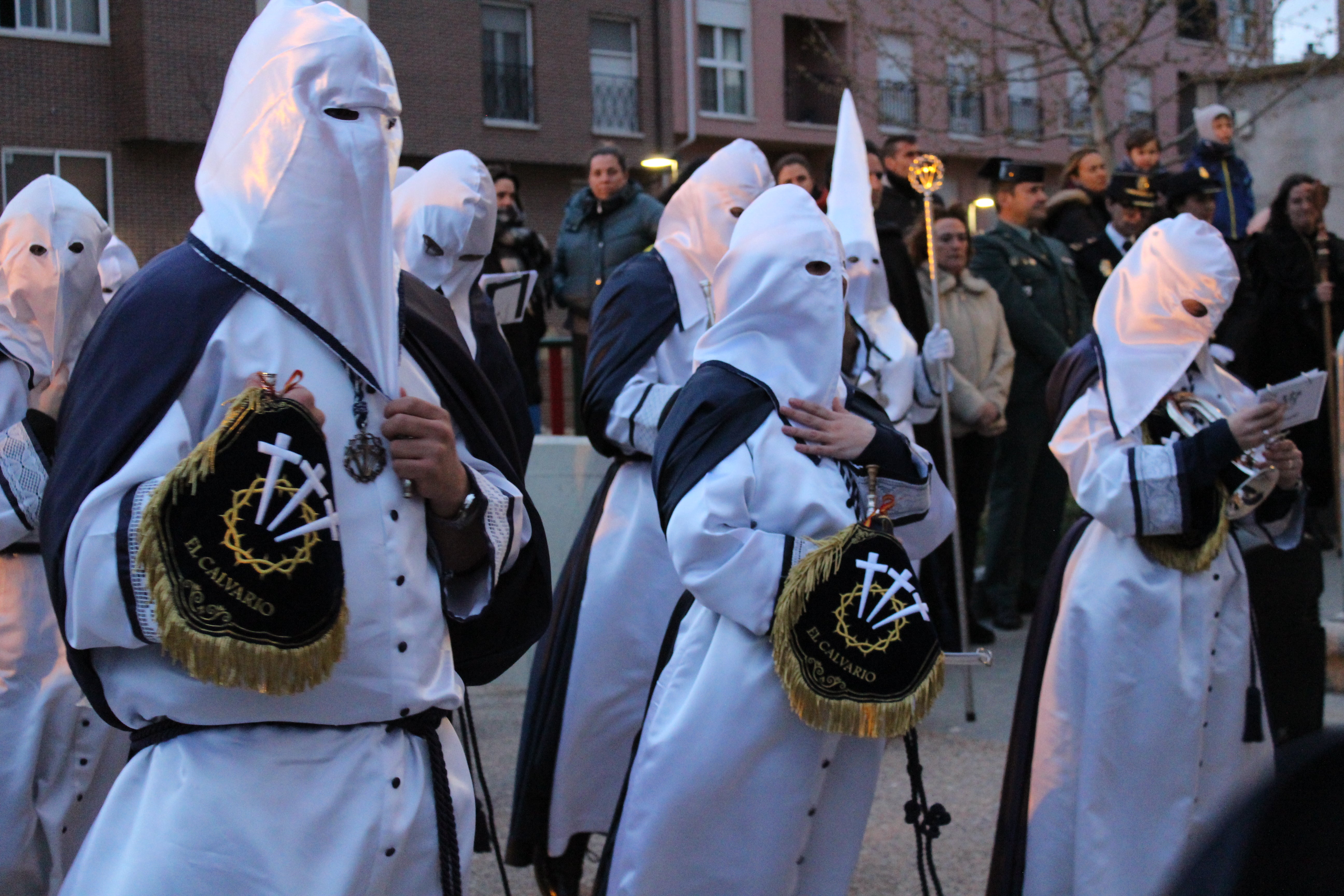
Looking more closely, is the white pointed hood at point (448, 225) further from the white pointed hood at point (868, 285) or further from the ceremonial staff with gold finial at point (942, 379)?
the ceremonial staff with gold finial at point (942, 379)

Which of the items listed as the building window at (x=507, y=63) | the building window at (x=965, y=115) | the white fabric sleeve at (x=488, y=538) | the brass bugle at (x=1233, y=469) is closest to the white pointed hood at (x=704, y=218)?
the brass bugle at (x=1233, y=469)

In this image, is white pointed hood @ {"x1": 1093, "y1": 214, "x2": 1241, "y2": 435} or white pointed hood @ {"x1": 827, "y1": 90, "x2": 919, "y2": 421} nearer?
white pointed hood @ {"x1": 1093, "y1": 214, "x2": 1241, "y2": 435}

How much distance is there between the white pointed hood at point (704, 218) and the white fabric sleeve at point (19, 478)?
2.19m

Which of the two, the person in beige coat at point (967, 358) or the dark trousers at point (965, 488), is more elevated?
the person in beige coat at point (967, 358)

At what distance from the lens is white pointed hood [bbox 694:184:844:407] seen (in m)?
3.52

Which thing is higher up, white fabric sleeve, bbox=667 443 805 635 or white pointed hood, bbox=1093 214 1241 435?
white pointed hood, bbox=1093 214 1241 435

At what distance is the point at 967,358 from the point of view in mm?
8180

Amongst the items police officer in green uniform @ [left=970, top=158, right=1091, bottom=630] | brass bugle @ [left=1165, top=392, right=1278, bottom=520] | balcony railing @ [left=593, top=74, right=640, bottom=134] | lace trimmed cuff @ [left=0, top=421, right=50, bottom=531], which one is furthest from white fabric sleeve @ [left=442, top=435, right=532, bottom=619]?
balcony railing @ [left=593, top=74, right=640, bottom=134]

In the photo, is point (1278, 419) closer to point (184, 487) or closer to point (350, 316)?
point (350, 316)

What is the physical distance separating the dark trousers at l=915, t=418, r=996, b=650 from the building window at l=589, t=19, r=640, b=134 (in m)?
11.1

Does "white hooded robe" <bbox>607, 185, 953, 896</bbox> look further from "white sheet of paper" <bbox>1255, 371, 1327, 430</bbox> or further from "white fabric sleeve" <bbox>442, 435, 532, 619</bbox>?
"white sheet of paper" <bbox>1255, 371, 1327, 430</bbox>

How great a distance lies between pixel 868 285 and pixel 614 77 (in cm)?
1478

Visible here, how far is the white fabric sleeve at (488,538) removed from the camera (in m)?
2.75

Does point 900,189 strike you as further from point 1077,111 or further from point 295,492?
point 1077,111
